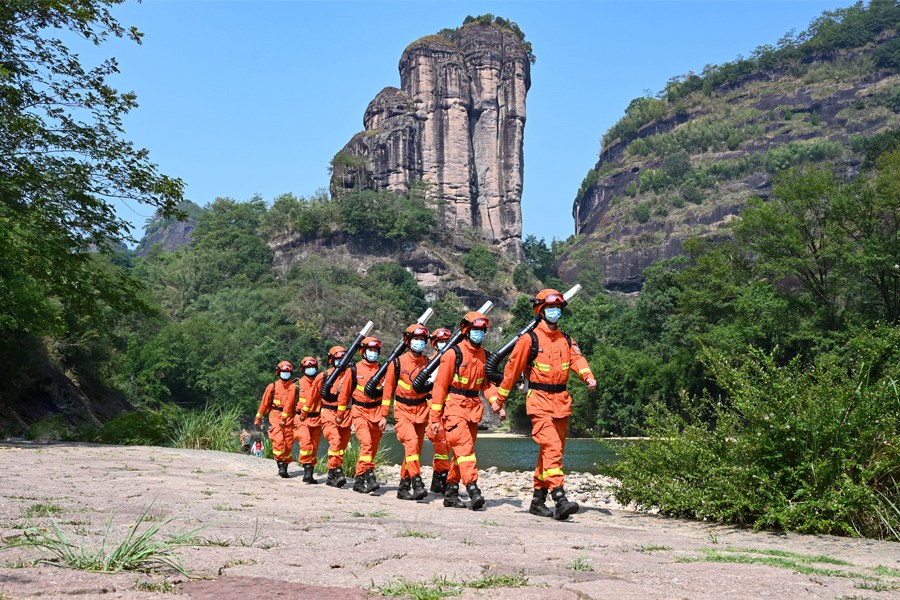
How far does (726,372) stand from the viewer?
27.9ft

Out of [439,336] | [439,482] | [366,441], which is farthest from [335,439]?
[439,336]

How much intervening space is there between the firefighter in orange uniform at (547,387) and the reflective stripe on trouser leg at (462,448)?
514 mm

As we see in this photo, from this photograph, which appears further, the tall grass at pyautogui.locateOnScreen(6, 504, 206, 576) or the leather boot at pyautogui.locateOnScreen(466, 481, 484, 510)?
the leather boot at pyautogui.locateOnScreen(466, 481, 484, 510)

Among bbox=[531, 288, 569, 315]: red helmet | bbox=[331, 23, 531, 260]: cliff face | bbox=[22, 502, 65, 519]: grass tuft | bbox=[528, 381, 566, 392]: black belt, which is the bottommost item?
bbox=[22, 502, 65, 519]: grass tuft

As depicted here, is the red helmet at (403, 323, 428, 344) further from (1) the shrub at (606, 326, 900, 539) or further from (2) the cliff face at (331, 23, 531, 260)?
(2) the cliff face at (331, 23, 531, 260)

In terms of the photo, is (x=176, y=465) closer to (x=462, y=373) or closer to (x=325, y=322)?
(x=462, y=373)

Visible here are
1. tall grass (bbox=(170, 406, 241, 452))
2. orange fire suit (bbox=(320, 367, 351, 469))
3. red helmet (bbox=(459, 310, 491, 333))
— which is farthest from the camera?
tall grass (bbox=(170, 406, 241, 452))

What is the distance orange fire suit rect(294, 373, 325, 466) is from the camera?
43.8 ft

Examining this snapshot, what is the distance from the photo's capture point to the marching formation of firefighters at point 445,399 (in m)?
8.98

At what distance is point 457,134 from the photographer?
12050cm

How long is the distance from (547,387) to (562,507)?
127 cm

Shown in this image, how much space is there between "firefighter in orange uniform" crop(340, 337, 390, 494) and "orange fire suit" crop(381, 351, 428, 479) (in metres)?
0.23

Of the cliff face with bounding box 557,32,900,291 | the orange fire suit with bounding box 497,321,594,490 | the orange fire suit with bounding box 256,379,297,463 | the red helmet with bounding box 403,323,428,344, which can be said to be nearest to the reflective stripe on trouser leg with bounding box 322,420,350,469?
the orange fire suit with bounding box 256,379,297,463

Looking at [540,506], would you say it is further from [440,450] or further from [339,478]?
[339,478]
